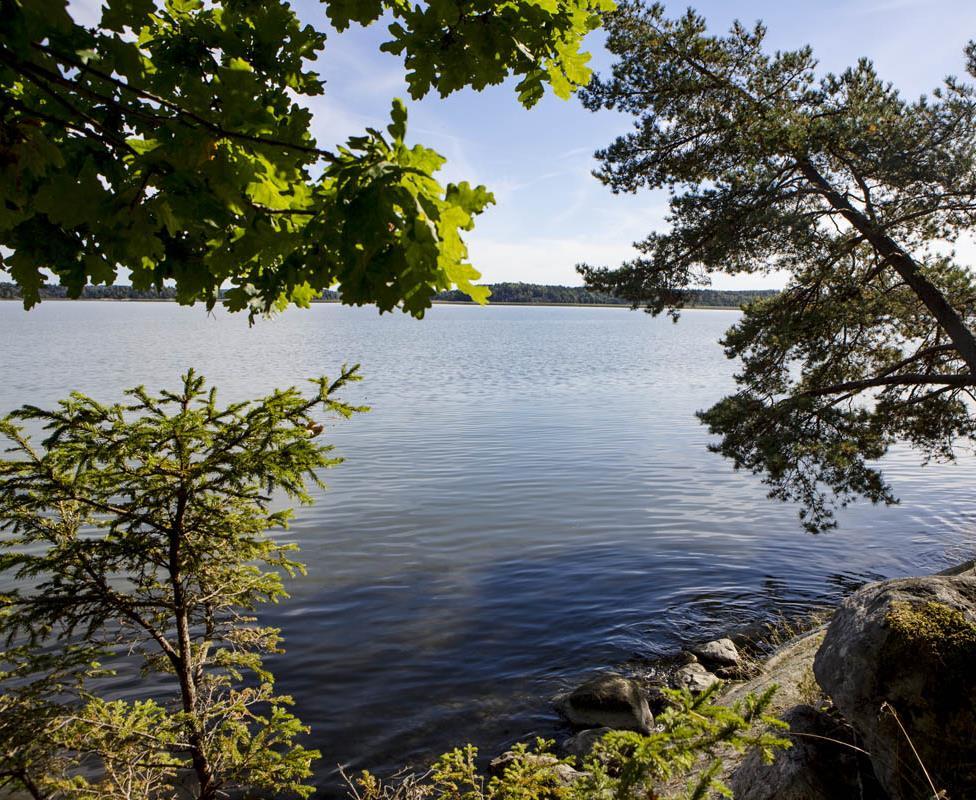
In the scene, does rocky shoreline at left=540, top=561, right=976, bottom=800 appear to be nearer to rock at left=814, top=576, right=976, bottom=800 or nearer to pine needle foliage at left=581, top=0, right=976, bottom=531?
rock at left=814, top=576, right=976, bottom=800

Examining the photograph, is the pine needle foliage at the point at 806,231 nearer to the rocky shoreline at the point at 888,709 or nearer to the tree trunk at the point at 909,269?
the tree trunk at the point at 909,269

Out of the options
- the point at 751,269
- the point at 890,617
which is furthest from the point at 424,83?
the point at 751,269

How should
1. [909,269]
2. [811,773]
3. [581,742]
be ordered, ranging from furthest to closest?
[909,269] < [581,742] < [811,773]

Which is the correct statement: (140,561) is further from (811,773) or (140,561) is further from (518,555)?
(518,555)

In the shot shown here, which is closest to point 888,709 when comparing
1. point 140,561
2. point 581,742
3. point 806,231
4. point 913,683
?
point 913,683

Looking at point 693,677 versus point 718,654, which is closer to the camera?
point 693,677

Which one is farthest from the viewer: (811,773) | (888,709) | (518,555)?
(518,555)

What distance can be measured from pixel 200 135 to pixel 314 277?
77 cm

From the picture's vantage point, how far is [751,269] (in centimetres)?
1525

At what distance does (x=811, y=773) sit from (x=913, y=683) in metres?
1.08

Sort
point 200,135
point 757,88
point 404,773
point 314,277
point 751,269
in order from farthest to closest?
point 751,269, point 757,88, point 404,773, point 314,277, point 200,135

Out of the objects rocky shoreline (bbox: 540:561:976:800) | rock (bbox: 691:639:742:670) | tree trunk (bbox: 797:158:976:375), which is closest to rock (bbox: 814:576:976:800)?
rocky shoreline (bbox: 540:561:976:800)

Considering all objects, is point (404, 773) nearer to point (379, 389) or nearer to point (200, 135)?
point (200, 135)

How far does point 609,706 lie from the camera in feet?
30.6
